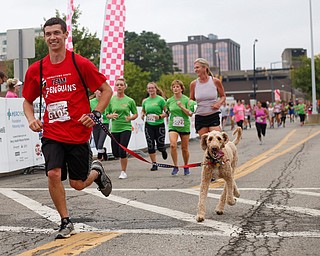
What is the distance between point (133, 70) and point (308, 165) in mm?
56493

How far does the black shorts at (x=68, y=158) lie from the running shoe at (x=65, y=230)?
499mm

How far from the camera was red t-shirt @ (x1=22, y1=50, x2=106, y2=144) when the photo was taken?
562 cm

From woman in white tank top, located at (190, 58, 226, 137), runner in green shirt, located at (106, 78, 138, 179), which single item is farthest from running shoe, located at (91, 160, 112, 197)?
runner in green shirt, located at (106, 78, 138, 179)

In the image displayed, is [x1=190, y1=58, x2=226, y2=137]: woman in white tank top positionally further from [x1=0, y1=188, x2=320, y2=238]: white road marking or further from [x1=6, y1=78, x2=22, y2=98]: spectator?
[x1=6, y1=78, x2=22, y2=98]: spectator

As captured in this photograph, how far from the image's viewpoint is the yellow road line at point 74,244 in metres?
4.92

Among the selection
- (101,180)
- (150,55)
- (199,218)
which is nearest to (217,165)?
(199,218)

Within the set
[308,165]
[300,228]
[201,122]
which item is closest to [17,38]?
[201,122]

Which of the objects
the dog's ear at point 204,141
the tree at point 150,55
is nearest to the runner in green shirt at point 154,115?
the dog's ear at point 204,141

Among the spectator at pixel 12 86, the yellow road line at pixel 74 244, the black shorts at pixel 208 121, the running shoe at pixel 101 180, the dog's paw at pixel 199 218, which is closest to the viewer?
the yellow road line at pixel 74 244

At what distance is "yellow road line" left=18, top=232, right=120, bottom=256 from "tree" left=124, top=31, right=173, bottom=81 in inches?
3587

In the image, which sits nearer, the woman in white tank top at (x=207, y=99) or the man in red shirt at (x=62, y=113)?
the man in red shirt at (x=62, y=113)

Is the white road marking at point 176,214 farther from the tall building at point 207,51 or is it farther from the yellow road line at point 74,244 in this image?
the tall building at point 207,51

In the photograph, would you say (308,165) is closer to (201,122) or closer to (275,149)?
(201,122)

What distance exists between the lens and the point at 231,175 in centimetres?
674
